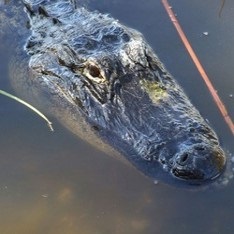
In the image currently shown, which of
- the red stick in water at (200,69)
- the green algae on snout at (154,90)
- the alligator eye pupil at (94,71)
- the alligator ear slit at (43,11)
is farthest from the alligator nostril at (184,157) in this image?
the alligator ear slit at (43,11)

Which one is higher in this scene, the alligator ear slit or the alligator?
the alligator ear slit

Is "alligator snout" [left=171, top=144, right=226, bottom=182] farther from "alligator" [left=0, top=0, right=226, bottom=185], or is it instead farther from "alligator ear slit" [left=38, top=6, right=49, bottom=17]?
"alligator ear slit" [left=38, top=6, right=49, bottom=17]

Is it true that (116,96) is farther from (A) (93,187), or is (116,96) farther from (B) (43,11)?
(B) (43,11)

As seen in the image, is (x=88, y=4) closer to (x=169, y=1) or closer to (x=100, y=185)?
(x=169, y=1)

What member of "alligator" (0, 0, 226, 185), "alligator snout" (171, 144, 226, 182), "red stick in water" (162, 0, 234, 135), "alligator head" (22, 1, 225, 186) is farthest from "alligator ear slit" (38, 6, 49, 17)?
"alligator snout" (171, 144, 226, 182)

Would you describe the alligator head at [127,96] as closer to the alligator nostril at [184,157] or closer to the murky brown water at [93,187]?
the alligator nostril at [184,157]

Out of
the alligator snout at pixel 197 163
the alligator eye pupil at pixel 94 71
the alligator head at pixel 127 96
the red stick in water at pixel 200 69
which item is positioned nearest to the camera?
the alligator snout at pixel 197 163

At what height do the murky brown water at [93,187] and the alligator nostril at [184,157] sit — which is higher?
the alligator nostril at [184,157]
